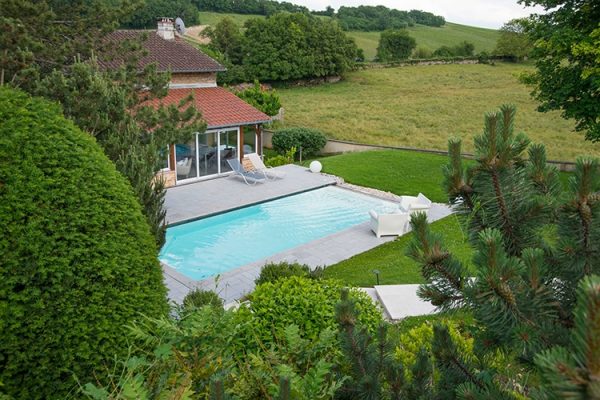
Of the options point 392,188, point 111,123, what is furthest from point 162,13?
point 111,123

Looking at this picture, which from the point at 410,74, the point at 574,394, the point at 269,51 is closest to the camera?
the point at 574,394

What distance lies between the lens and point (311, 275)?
32.3ft

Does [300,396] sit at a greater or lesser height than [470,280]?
lesser

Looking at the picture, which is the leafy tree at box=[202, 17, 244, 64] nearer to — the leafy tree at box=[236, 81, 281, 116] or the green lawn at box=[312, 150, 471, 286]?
the leafy tree at box=[236, 81, 281, 116]

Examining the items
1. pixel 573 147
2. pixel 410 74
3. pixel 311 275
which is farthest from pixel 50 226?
pixel 410 74

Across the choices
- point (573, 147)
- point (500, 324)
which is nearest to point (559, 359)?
point (500, 324)

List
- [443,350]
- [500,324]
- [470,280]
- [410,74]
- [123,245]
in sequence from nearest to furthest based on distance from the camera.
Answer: [500,324], [470,280], [443,350], [123,245], [410,74]

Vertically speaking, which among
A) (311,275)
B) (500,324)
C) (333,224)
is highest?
(500,324)

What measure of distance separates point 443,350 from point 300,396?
0.94m

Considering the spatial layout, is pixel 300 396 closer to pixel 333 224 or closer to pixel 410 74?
pixel 333 224

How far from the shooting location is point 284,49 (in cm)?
5728

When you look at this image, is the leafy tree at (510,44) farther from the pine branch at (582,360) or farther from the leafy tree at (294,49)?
the pine branch at (582,360)

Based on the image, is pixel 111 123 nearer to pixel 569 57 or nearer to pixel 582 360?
pixel 582 360

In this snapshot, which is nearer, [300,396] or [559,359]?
[559,359]
